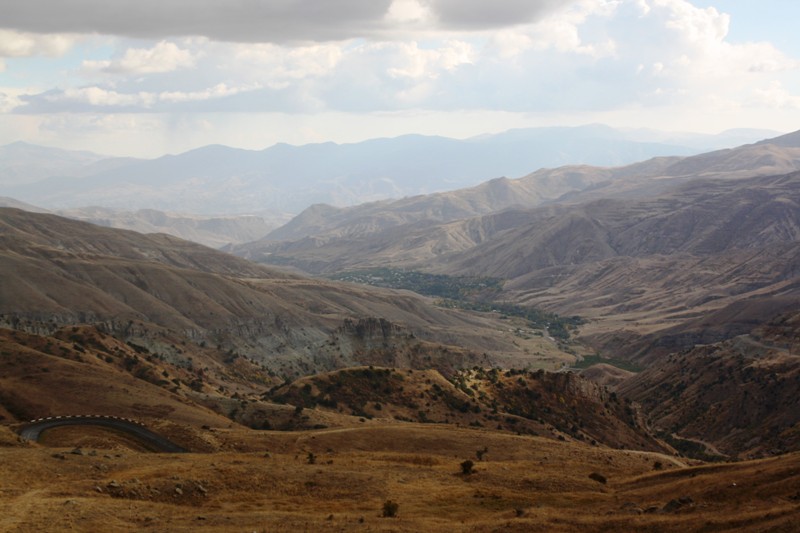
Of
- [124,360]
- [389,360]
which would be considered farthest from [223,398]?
[389,360]

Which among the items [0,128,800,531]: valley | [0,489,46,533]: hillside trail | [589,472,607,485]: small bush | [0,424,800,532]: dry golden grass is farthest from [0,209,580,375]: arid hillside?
[589,472,607,485]: small bush

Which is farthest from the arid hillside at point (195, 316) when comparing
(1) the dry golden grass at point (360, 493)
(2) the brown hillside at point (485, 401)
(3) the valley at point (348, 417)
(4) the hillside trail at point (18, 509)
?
(4) the hillside trail at point (18, 509)

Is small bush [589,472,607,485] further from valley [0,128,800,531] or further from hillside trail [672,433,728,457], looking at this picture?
hillside trail [672,433,728,457]

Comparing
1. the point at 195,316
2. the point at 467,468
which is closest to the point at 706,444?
the point at 467,468

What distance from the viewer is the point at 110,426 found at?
4447 cm

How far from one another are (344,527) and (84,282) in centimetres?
9855

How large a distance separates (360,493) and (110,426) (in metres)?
19.3

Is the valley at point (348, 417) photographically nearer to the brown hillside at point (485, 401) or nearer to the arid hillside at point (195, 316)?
the brown hillside at point (485, 401)

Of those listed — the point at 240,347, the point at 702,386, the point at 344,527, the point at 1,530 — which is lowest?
the point at 702,386

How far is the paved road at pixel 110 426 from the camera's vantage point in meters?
42.2

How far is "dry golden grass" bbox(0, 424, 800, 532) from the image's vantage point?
1054 inches

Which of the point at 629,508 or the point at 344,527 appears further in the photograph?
the point at 629,508

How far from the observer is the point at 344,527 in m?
27.0

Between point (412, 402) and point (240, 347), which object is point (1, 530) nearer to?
point (412, 402)
